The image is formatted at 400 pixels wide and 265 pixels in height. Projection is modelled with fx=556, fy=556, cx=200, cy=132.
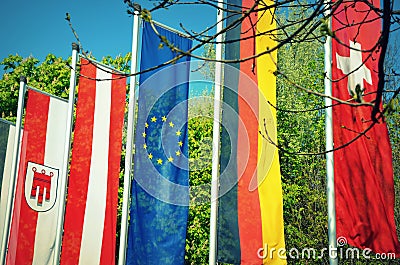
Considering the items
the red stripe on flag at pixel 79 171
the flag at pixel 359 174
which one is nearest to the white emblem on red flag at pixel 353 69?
the flag at pixel 359 174

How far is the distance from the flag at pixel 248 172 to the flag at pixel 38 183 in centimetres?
430

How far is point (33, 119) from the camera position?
10.2 meters

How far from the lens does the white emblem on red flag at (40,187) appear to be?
10.2 meters

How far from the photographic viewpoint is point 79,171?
909 cm

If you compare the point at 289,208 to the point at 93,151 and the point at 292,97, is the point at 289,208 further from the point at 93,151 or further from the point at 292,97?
the point at 93,151

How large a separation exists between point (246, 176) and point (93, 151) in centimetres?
308

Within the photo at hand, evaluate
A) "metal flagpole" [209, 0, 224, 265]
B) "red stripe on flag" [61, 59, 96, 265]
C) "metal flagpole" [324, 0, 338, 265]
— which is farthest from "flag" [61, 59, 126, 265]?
"metal flagpole" [324, 0, 338, 265]

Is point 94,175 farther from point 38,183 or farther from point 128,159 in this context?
point 38,183

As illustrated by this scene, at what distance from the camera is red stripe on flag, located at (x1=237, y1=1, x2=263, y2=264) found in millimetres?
6922

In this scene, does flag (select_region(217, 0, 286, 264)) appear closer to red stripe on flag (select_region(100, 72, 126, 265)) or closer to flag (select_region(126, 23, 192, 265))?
flag (select_region(126, 23, 192, 265))

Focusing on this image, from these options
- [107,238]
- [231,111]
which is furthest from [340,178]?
[107,238]

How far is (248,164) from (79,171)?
3231mm

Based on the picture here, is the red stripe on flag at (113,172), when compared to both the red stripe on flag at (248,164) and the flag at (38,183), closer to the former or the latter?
the flag at (38,183)

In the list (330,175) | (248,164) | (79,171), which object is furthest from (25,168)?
(330,175)
